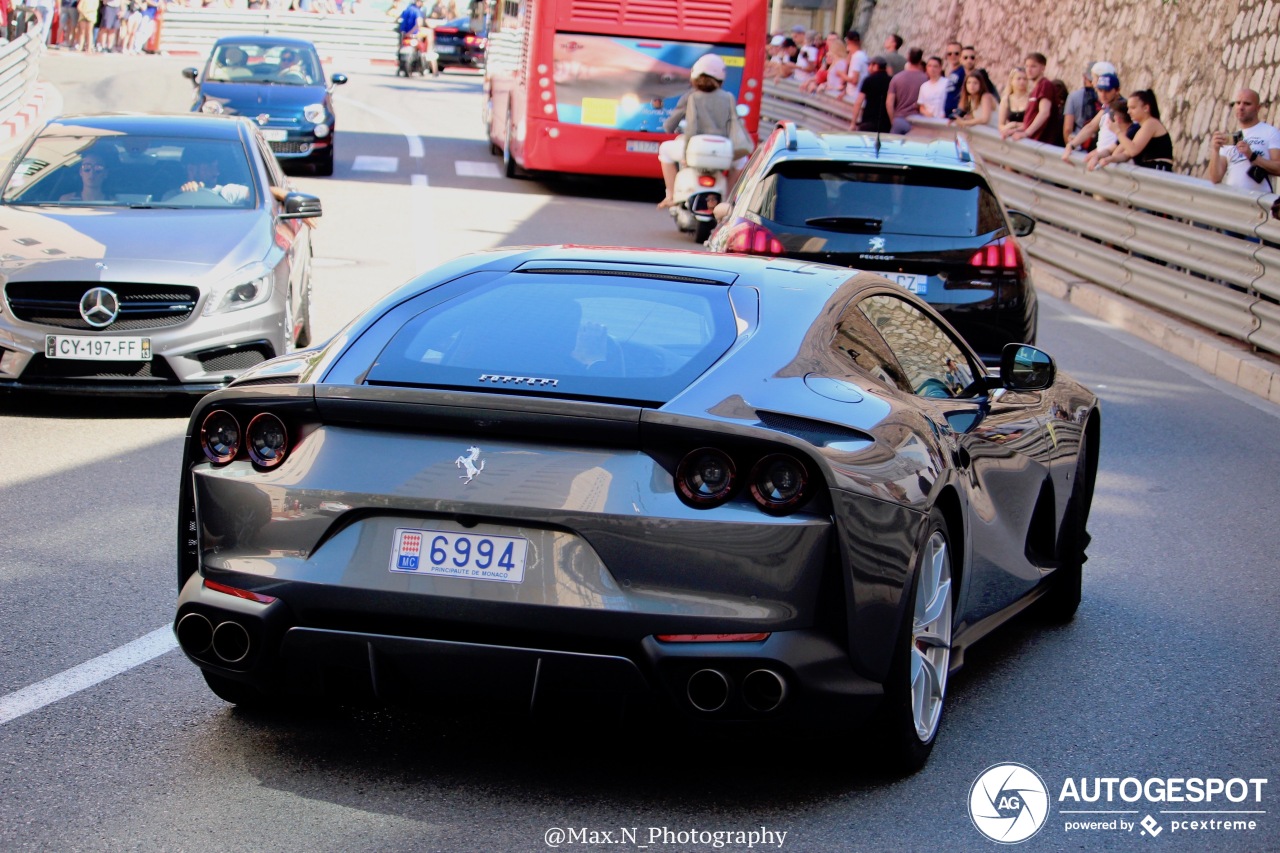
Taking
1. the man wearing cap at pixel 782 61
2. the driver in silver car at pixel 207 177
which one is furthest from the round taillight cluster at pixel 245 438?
the man wearing cap at pixel 782 61

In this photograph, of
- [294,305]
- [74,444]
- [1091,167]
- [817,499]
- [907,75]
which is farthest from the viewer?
[907,75]

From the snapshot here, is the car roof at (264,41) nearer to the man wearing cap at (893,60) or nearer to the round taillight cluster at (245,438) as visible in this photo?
the man wearing cap at (893,60)

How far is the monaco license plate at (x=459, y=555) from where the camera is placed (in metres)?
4.17

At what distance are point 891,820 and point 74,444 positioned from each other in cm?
579

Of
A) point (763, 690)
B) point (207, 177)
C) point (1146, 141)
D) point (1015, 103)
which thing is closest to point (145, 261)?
point (207, 177)

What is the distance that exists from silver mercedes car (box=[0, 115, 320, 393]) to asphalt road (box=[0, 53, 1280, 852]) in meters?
0.47

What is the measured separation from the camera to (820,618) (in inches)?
166

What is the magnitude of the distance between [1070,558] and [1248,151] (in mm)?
9374

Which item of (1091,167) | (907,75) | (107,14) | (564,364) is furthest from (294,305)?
(107,14)

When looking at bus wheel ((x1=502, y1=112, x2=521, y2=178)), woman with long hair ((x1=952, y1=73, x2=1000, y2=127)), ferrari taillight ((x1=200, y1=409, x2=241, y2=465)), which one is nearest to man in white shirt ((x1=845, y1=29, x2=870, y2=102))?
woman with long hair ((x1=952, y1=73, x2=1000, y2=127))

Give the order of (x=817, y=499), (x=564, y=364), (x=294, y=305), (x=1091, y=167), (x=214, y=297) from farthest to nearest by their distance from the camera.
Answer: (x=1091, y=167) < (x=294, y=305) < (x=214, y=297) < (x=564, y=364) < (x=817, y=499)

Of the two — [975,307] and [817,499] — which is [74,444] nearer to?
[975,307]

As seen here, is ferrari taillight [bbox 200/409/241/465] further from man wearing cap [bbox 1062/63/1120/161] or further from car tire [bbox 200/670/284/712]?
man wearing cap [bbox 1062/63/1120/161]

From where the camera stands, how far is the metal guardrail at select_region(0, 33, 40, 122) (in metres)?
25.3
